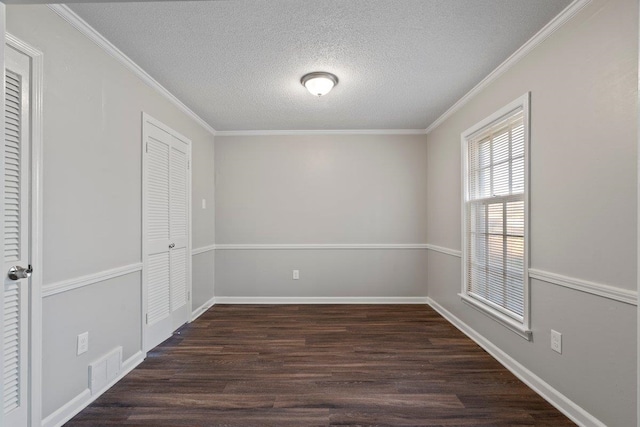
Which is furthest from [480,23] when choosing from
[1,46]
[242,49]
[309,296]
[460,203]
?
[309,296]

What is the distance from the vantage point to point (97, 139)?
2.16m

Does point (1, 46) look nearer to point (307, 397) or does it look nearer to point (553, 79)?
point (307, 397)

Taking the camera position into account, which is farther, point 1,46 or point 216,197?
point 216,197

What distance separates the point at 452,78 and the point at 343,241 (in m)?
2.43

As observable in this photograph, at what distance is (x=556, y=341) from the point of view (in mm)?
2033

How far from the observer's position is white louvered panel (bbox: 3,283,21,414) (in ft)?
5.09

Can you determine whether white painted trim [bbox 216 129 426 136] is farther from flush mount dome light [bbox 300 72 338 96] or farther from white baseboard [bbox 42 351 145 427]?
white baseboard [bbox 42 351 145 427]

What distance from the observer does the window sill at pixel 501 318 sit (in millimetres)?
2297

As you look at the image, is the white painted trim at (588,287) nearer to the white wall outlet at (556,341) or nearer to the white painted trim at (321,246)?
the white wall outlet at (556,341)

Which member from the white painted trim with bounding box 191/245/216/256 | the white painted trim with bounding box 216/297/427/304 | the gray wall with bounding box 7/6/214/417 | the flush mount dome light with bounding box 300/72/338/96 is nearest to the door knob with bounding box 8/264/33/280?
the gray wall with bounding box 7/6/214/417

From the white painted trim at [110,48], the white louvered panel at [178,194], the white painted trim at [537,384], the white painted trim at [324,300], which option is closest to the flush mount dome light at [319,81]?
the white painted trim at [110,48]

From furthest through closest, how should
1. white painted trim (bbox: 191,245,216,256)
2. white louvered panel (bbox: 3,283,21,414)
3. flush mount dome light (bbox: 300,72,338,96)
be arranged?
white painted trim (bbox: 191,245,216,256)
flush mount dome light (bbox: 300,72,338,96)
white louvered panel (bbox: 3,283,21,414)

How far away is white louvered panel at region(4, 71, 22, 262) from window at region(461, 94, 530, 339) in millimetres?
3091

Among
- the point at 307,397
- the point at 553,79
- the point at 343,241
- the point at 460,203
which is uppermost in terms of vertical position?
the point at 553,79
